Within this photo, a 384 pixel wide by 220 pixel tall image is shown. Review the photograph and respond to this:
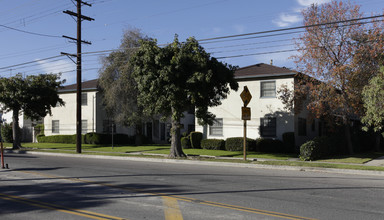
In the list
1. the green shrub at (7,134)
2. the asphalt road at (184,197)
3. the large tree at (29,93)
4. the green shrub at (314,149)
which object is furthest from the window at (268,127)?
the green shrub at (7,134)

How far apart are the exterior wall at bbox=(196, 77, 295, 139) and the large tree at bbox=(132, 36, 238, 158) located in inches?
231

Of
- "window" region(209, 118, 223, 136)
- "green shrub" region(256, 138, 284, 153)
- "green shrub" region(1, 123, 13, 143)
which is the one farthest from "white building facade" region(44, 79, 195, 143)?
"green shrub" region(256, 138, 284, 153)

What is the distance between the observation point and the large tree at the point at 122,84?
29.1m

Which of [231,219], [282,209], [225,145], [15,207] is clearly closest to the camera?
[231,219]

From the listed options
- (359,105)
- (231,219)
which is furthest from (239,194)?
(359,105)

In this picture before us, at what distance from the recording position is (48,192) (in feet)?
31.6

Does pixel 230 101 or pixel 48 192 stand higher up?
pixel 230 101

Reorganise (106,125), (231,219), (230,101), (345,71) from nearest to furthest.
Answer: (231,219)
(345,71)
(230,101)
(106,125)

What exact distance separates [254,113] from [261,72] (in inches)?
121

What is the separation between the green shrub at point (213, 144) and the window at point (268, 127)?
3.03m

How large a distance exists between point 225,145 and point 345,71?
9.67m

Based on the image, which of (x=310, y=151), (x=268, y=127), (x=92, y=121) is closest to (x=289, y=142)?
(x=268, y=127)

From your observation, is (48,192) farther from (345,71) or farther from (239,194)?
(345,71)

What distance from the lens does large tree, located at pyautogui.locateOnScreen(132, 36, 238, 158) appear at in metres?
18.7
